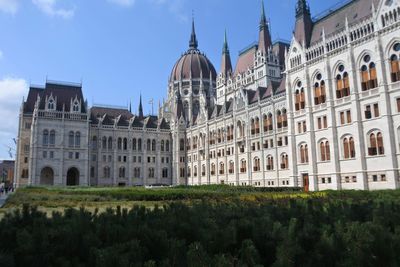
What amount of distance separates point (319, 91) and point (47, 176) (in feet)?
201

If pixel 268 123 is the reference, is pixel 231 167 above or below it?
below

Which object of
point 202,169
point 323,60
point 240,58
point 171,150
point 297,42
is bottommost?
point 202,169

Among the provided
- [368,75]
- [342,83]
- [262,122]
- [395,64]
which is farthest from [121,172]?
[395,64]

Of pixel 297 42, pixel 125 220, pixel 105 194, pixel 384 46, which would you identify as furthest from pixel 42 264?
pixel 297 42

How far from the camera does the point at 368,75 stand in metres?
41.6

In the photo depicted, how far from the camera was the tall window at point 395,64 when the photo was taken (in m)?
38.6

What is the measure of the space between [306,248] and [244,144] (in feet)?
209

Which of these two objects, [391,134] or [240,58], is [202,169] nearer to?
[240,58]

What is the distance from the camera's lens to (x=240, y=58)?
9169cm

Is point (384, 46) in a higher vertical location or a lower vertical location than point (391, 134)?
higher

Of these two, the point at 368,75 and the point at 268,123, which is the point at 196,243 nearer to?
the point at 368,75

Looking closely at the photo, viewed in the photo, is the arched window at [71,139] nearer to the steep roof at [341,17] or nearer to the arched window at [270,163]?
the arched window at [270,163]

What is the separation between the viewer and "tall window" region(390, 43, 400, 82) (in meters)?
38.6

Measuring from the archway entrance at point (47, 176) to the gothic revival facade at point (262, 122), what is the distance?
0.74ft
